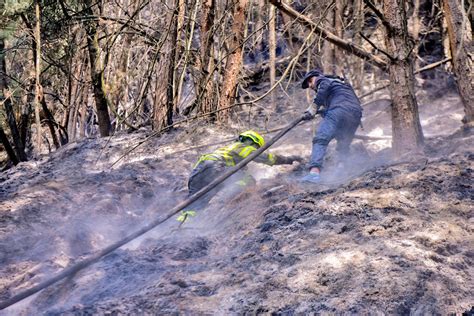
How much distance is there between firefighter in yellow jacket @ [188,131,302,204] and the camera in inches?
216

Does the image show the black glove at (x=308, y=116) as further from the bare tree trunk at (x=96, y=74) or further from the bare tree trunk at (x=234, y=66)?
the bare tree trunk at (x=96, y=74)

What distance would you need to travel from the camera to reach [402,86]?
5.43 m

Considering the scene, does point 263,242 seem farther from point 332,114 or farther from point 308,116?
point 332,114

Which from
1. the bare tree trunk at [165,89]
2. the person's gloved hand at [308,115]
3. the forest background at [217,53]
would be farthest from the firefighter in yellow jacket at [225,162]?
the bare tree trunk at [165,89]

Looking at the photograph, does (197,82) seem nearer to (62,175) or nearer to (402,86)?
(62,175)

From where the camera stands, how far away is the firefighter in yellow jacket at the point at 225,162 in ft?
18.0

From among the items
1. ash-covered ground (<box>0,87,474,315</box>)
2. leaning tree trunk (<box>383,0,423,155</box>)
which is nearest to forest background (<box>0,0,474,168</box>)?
leaning tree trunk (<box>383,0,423,155</box>)

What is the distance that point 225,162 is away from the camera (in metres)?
5.58

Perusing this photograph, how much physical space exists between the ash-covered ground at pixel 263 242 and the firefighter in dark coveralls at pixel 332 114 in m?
0.32

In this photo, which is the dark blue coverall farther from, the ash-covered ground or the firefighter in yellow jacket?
the firefighter in yellow jacket

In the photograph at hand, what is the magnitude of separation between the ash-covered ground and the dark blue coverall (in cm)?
35

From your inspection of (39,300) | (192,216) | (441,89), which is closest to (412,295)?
(39,300)

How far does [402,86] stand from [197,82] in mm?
4146

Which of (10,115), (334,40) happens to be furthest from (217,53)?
(334,40)
